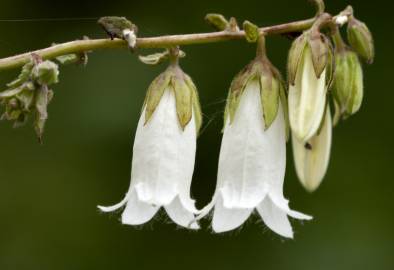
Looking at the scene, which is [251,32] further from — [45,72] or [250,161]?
[45,72]

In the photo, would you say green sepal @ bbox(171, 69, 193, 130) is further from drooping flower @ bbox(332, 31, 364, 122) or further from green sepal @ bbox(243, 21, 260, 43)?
drooping flower @ bbox(332, 31, 364, 122)

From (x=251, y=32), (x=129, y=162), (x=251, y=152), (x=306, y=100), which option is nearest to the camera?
(x=306, y=100)


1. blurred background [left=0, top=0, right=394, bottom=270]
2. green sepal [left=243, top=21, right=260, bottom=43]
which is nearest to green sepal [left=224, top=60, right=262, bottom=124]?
green sepal [left=243, top=21, right=260, bottom=43]

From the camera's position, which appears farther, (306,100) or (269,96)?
(269,96)

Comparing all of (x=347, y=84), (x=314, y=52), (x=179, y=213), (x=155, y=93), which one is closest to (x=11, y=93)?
(x=155, y=93)

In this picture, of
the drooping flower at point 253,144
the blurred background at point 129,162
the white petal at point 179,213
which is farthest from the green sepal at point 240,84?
the blurred background at point 129,162

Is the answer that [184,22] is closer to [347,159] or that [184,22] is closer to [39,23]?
[39,23]

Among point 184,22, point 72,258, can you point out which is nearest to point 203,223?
point 72,258
